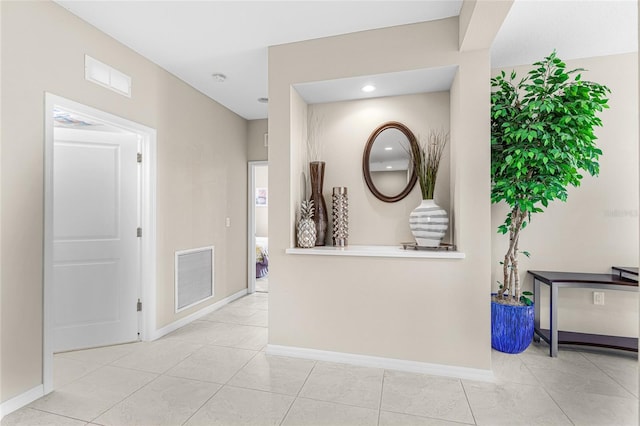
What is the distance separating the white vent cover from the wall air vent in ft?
5.50

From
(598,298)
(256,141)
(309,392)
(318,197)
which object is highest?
(256,141)

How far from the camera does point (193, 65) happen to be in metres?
3.20

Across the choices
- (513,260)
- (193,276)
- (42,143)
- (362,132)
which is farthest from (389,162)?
(42,143)

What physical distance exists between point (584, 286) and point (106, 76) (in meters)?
4.31

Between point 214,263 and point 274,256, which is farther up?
point 274,256

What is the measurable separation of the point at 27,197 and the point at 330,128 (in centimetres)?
240

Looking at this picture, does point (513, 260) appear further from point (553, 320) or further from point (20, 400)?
point (20, 400)

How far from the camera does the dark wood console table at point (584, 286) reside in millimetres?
2639

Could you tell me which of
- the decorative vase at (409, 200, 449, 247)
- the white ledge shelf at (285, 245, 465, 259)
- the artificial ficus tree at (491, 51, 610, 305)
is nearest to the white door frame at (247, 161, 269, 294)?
the white ledge shelf at (285, 245, 465, 259)

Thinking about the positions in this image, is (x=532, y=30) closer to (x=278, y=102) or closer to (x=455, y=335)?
(x=278, y=102)

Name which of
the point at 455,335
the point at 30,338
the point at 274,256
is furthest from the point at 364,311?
the point at 30,338

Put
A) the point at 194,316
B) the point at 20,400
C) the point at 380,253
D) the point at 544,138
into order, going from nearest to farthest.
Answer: the point at 20,400 → the point at 544,138 → the point at 380,253 → the point at 194,316

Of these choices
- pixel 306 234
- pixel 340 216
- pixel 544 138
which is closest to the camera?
pixel 544 138

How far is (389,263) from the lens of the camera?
2557 millimetres
